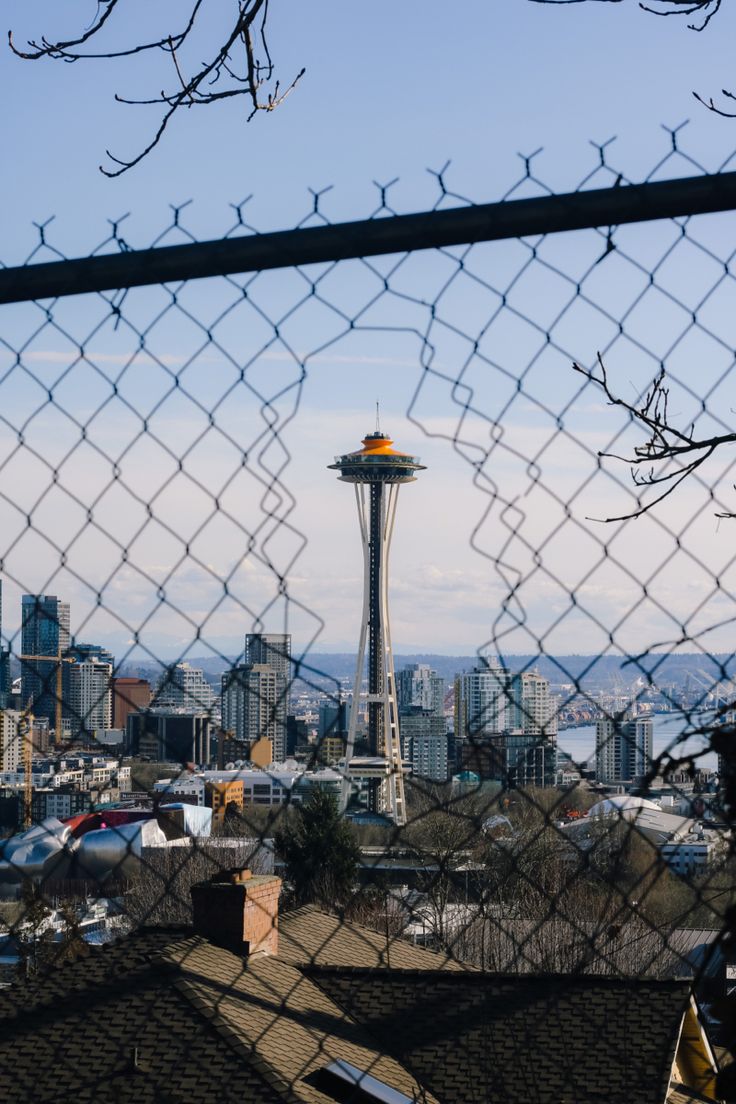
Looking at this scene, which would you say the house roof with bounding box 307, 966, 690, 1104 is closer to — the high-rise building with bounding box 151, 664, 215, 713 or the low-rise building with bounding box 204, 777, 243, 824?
the low-rise building with bounding box 204, 777, 243, 824

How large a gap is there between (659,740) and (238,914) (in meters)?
3.59

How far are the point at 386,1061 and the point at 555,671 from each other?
313 cm

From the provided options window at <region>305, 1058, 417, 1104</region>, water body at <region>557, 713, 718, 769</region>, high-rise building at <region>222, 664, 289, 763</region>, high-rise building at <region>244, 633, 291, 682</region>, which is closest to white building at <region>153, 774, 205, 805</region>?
high-rise building at <region>222, 664, 289, 763</region>

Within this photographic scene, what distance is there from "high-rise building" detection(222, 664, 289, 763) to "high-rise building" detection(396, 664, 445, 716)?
444 millimetres

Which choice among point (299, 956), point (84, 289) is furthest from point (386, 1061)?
point (84, 289)

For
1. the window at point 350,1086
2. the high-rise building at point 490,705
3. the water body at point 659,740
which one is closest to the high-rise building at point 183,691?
the high-rise building at point 490,705

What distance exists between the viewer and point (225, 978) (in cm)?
362

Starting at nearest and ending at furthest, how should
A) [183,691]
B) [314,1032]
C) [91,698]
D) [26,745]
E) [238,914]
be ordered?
[183,691]
[91,698]
[26,745]
[314,1032]
[238,914]

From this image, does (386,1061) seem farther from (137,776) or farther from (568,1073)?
(137,776)

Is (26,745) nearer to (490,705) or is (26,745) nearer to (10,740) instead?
(10,740)

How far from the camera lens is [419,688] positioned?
253cm

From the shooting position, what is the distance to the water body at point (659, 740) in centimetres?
160

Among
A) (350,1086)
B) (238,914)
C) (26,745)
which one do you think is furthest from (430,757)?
(238,914)

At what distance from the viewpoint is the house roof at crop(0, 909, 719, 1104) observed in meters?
2.60
